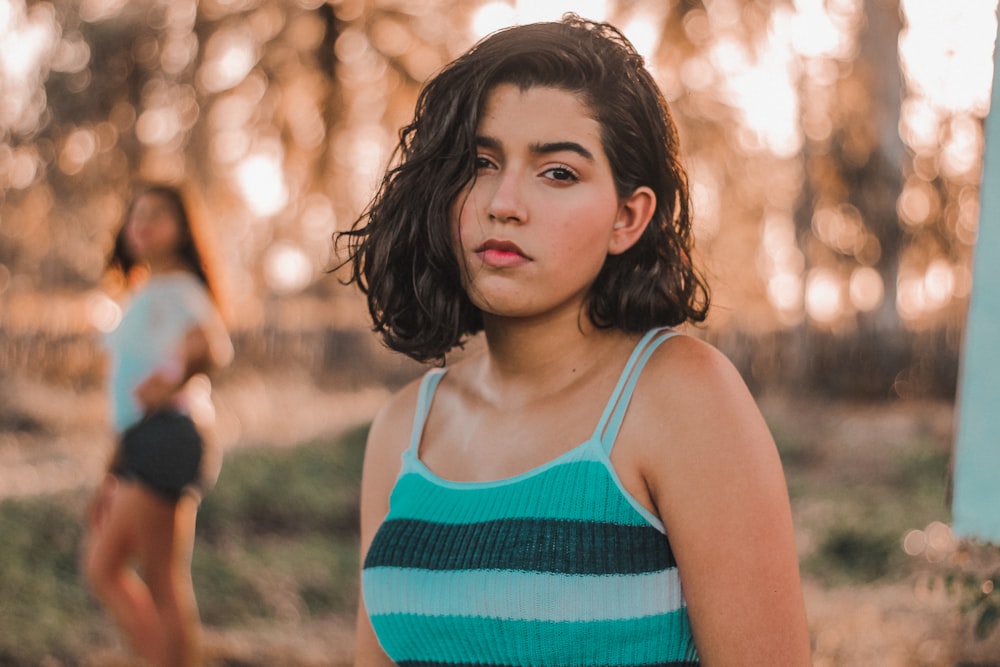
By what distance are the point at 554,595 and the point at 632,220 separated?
21.8 inches

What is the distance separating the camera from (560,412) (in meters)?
1.60

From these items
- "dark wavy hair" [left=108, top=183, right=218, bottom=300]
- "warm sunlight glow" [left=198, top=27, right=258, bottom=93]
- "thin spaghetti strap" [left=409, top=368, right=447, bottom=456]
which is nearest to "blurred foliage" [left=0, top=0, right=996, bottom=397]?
"warm sunlight glow" [left=198, top=27, right=258, bottom=93]

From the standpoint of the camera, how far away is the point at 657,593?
143cm

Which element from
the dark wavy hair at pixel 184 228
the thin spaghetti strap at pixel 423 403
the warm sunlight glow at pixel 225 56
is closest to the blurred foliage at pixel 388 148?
the warm sunlight glow at pixel 225 56

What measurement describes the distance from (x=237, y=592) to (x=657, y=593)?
5.06 m

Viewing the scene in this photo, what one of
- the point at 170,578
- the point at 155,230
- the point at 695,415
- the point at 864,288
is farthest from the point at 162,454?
the point at 864,288

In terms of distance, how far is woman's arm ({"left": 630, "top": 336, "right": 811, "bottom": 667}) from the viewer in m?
1.38

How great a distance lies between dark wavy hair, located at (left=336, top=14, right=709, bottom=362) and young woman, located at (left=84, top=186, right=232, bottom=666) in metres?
2.36

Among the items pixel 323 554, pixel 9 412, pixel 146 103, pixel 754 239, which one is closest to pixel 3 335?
pixel 9 412

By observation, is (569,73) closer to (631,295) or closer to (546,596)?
(631,295)

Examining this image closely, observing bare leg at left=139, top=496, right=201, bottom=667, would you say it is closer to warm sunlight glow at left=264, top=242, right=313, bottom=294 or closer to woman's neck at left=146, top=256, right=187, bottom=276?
woman's neck at left=146, top=256, right=187, bottom=276

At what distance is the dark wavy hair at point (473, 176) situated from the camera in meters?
1.56

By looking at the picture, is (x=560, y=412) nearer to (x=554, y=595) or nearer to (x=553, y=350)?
(x=553, y=350)

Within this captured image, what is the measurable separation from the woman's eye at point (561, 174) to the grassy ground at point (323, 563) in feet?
4.80
